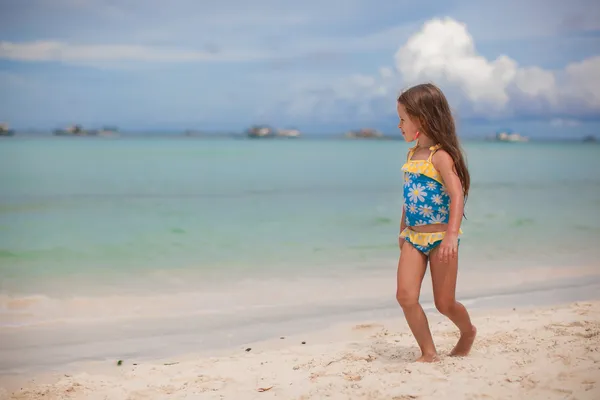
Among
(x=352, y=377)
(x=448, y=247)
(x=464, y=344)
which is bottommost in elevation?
(x=352, y=377)

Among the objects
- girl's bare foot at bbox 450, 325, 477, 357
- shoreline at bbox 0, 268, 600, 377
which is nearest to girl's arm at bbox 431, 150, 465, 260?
girl's bare foot at bbox 450, 325, 477, 357

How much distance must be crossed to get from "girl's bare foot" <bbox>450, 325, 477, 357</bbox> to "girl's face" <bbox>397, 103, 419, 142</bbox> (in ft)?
3.36

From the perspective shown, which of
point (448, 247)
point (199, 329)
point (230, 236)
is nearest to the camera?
point (448, 247)

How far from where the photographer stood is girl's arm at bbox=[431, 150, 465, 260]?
10.0 feet

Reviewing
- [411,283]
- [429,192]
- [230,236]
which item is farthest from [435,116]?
[230,236]

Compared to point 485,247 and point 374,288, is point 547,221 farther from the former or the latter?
point 374,288

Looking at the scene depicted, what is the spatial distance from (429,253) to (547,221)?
8077mm

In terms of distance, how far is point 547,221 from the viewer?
1062cm

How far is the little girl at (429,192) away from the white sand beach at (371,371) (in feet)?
1.17

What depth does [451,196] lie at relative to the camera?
3.08 m

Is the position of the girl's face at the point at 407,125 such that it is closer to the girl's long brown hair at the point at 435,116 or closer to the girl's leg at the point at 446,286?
the girl's long brown hair at the point at 435,116

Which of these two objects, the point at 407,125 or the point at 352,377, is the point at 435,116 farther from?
the point at 352,377

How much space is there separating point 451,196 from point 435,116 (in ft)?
1.31

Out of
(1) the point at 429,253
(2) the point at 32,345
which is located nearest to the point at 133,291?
(2) the point at 32,345
